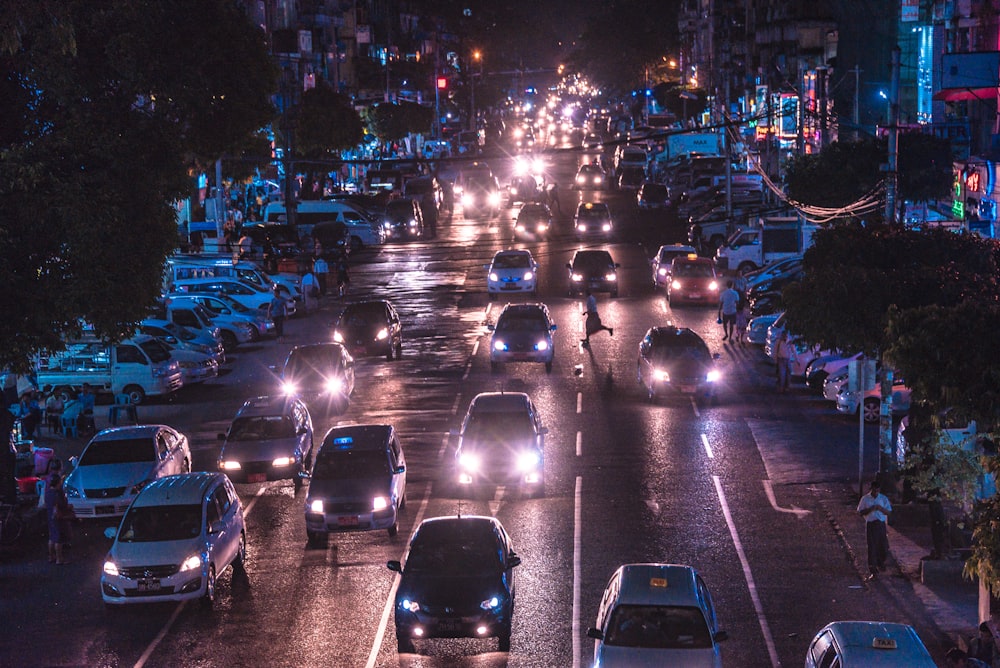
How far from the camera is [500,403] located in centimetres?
2642

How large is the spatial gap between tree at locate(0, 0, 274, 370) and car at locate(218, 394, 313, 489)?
3.43m

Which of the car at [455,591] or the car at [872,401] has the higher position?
the car at [455,591]

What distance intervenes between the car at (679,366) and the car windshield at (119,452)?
1340 cm

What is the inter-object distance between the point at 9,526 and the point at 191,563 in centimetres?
596

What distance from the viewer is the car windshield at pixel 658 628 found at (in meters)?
14.9

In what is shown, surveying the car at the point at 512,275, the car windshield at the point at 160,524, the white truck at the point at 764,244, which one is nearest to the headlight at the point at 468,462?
the car windshield at the point at 160,524


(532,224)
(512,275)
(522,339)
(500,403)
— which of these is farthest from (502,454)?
(532,224)

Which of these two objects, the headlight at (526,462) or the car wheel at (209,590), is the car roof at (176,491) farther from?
the headlight at (526,462)

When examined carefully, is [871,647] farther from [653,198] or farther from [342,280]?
[653,198]

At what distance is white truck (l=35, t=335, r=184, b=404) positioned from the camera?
1390 inches

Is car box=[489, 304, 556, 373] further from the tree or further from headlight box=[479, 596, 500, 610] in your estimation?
headlight box=[479, 596, 500, 610]

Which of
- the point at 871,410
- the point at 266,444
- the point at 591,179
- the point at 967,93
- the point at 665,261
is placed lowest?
the point at 871,410

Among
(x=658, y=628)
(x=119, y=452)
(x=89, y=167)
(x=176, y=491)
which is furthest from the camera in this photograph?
(x=119, y=452)

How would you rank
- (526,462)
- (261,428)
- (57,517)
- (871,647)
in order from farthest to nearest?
1. (261,428)
2. (526,462)
3. (57,517)
4. (871,647)
